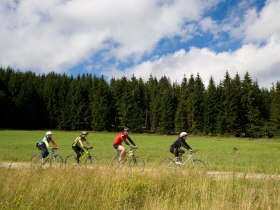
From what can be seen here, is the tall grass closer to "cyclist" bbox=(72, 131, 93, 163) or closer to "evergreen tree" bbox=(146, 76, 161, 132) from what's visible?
"cyclist" bbox=(72, 131, 93, 163)

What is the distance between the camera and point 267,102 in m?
90.4

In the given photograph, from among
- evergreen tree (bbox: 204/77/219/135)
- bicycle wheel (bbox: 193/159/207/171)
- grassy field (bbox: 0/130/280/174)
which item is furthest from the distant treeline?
bicycle wheel (bbox: 193/159/207/171)

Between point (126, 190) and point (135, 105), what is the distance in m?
85.8

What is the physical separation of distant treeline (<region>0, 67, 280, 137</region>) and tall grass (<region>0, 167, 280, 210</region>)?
73304mm

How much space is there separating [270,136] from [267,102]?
16.0m

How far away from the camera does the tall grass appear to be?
660cm

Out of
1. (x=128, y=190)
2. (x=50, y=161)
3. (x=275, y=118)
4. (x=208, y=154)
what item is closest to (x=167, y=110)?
(x=275, y=118)

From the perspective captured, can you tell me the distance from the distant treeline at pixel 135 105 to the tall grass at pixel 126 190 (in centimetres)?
7330

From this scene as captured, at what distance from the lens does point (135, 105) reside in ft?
307

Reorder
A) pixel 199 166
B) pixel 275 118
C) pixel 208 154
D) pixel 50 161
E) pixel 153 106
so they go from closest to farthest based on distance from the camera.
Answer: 1. pixel 199 166
2. pixel 50 161
3. pixel 208 154
4. pixel 275 118
5. pixel 153 106

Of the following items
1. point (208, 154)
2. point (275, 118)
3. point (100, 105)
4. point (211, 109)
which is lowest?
point (208, 154)

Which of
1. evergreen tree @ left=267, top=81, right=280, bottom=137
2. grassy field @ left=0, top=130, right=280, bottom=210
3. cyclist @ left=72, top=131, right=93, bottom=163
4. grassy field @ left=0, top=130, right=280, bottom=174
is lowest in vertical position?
grassy field @ left=0, top=130, right=280, bottom=174

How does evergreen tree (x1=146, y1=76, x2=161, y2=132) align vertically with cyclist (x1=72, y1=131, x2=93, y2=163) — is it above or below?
above

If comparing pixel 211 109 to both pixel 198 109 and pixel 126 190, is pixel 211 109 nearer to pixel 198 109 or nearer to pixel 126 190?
pixel 198 109
